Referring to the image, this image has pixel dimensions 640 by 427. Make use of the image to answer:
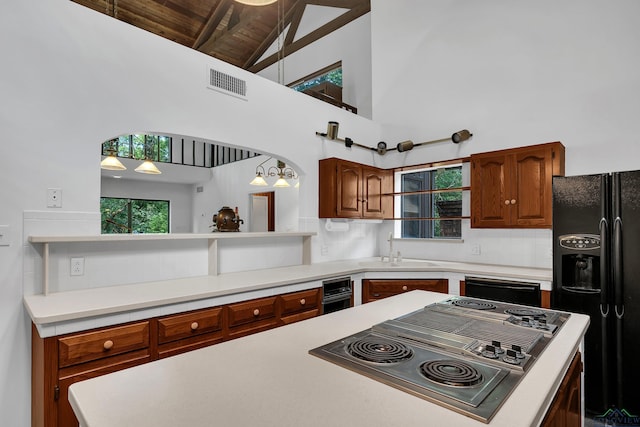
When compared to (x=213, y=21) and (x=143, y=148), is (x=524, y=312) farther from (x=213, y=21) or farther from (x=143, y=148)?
(x=143, y=148)

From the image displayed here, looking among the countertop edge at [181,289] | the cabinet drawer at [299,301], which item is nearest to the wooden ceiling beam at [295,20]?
the countertop edge at [181,289]

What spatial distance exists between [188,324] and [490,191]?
117 inches

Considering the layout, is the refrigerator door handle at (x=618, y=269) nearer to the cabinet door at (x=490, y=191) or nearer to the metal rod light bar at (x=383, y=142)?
the cabinet door at (x=490, y=191)

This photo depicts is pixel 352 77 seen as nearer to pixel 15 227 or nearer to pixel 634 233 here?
pixel 634 233

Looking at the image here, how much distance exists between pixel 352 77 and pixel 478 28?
2.19 m

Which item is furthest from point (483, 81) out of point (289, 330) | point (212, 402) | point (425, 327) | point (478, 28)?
point (212, 402)

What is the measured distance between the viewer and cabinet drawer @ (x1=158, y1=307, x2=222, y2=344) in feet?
6.46

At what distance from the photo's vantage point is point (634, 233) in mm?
2363

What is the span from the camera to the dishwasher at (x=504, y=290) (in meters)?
2.84

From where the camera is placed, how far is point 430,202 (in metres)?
4.32

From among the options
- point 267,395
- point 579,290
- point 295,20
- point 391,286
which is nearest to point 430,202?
point 391,286

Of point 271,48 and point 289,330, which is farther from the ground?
point 271,48

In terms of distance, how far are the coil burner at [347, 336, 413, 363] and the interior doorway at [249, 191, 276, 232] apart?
6.24m

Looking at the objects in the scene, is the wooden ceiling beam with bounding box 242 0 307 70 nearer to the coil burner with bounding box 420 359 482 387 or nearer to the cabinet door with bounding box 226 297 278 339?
the cabinet door with bounding box 226 297 278 339
